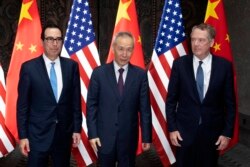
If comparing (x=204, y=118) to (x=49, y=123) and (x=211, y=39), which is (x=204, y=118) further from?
(x=49, y=123)

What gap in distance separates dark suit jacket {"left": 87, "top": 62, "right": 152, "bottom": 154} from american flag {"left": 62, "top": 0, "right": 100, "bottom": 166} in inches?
36.7

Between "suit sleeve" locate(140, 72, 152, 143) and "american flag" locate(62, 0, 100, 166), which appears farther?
"american flag" locate(62, 0, 100, 166)

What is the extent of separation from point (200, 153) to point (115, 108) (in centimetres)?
87

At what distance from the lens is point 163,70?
4141 mm

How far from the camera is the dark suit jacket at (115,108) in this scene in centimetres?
316

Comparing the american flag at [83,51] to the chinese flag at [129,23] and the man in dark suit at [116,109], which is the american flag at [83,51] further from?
the man in dark suit at [116,109]

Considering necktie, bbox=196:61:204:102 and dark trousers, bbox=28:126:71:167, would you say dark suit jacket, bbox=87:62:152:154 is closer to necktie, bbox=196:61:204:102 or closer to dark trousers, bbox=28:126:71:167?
dark trousers, bbox=28:126:71:167

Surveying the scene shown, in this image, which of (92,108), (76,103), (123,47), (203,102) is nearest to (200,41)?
(203,102)

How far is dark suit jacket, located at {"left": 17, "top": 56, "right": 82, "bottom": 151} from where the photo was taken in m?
3.15

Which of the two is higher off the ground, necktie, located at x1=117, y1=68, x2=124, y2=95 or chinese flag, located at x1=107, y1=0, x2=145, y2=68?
chinese flag, located at x1=107, y1=0, x2=145, y2=68

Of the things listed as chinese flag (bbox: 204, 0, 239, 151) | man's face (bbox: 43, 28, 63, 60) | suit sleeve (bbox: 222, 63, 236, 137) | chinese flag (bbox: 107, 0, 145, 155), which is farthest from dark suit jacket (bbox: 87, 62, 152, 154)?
chinese flag (bbox: 204, 0, 239, 151)

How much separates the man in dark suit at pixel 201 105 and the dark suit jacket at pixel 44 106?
84 cm

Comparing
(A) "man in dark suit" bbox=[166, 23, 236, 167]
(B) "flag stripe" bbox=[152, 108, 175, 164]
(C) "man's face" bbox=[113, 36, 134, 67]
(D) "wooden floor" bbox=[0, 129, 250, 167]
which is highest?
(C) "man's face" bbox=[113, 36, 134, 67]

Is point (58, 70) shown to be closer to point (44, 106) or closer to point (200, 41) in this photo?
point (44, 106)
